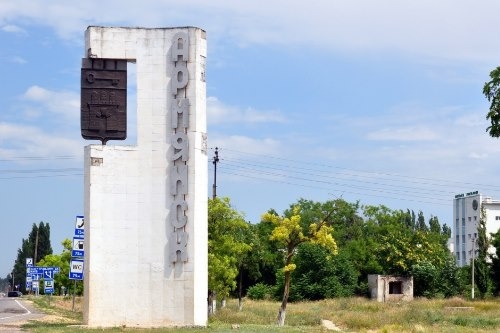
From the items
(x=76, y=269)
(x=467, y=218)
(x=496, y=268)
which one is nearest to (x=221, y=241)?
(x=76, y=269)

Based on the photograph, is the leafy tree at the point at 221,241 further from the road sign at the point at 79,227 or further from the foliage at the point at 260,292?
the foliage at the point at 260,292

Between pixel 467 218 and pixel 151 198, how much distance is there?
498 ft

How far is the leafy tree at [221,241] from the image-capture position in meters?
50.2

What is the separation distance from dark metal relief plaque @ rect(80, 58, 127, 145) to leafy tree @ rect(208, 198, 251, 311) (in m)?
19.5

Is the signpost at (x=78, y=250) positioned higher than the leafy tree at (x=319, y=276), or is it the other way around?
the signpost at (x=78, y=250)

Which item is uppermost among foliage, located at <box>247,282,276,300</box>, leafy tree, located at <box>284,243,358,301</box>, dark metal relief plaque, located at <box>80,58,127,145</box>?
dark metal relief plaque, located at <box>80,58,127,145</box>

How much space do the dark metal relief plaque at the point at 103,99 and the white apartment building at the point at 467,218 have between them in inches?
5606

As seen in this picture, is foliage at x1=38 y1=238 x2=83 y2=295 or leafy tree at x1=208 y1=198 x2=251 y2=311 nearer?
leafy tree at x1=208 y1=198 x2=251 y2=311

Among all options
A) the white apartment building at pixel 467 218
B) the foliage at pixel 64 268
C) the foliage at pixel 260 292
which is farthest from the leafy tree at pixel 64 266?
the white apartment building at pixel 467 218

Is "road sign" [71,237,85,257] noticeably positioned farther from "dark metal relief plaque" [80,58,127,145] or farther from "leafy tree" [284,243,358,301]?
"leafy tree" [284,243,358,301]

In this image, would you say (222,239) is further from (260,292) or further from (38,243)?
(38,243)

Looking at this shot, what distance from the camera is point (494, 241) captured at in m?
85.3

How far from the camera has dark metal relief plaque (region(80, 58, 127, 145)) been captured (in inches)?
1236

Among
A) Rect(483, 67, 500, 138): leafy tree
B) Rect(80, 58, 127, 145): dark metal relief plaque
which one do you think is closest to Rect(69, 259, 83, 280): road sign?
Rect(80, 58, 127, 145): dark metal relief plaque
